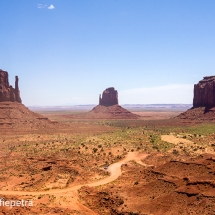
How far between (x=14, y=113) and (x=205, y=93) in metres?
82.4

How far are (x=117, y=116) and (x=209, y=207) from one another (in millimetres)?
138379

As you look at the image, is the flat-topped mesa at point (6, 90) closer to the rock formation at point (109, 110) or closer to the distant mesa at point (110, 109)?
the rock formation at point (109, 110)

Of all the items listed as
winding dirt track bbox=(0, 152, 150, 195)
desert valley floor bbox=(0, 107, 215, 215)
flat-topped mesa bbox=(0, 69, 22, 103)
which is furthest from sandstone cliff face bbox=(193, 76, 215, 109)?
flat-topped mesa bbox=(0, 69, 22, 103)

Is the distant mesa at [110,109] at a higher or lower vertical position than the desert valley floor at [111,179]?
higher

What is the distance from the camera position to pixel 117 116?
15712 cm

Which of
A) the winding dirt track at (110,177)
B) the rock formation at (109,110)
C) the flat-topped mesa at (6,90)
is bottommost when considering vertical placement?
the winding dirt track at (110,177)

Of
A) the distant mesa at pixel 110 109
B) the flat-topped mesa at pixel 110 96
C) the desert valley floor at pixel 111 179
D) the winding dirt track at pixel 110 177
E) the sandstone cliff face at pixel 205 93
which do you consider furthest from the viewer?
the flat-topped mesa at pixel 110 96

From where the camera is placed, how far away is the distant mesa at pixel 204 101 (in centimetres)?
10635

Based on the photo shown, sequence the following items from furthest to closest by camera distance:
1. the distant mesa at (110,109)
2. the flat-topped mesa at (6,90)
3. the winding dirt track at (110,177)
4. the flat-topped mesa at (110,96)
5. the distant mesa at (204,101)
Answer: the flat-topped mesa at (110,96) < the distant mesa at (110,109) < the distant mesa at (204,101) < the flat-topped mesa at (6,90) < the winding dirt track at (110,177)

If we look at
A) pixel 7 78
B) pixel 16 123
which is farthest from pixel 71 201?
pixel 7 78

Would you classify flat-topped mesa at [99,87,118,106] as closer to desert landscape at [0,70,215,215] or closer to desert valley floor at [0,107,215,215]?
desert landscape at [0,70,215,215]

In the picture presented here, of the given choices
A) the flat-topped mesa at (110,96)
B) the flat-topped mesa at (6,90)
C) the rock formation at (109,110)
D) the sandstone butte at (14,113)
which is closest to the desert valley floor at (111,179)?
the sandstone butte at (14,113)

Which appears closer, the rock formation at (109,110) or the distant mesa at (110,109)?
the rock formation at (109,110)

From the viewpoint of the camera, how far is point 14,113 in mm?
87688
